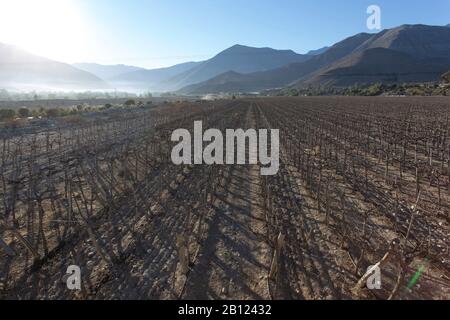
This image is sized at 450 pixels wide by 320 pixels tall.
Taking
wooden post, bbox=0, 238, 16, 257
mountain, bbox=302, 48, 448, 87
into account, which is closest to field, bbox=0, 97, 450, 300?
wooden post, bbox=0, 238, 16, 257

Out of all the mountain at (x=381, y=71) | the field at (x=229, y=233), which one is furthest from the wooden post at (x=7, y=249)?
the mountain at (x=381, y=71)

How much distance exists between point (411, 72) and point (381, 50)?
120 feet

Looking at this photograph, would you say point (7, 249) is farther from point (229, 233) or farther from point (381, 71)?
point (381, 71)

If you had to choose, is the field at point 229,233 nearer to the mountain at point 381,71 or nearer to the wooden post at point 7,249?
the wooden post at point 7,249

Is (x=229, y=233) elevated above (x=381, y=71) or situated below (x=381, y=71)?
below

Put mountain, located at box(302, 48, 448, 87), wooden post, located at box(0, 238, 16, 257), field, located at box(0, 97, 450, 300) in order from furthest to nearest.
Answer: mountain, located at box(302, 48, 448, 87) → wooden post, located at box(0, 238, 16, 257) → field, located at box(0, 97, 450, 300)

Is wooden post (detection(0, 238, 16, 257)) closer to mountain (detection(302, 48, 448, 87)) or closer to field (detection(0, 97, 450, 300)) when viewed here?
field (detection(0, 97, 450, 300))

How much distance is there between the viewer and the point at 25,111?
109 ft

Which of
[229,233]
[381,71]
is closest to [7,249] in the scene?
[229,233]

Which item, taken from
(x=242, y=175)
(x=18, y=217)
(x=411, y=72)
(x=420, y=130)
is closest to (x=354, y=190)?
(x=242, y=175)

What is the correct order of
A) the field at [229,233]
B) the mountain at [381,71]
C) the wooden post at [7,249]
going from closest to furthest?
1. the field at [229,233]
2. the wooden post at [7,249]
3. the mountain at [381,71]

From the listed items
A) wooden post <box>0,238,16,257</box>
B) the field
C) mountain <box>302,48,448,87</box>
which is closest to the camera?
the field

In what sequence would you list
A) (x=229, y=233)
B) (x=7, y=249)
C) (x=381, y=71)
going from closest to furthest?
(x=7, y=249), (x=229, y=233), (x=381, y=71)

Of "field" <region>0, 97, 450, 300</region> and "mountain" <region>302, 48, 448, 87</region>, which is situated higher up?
"mountain" <region>302, 48, 448, 87</region>
